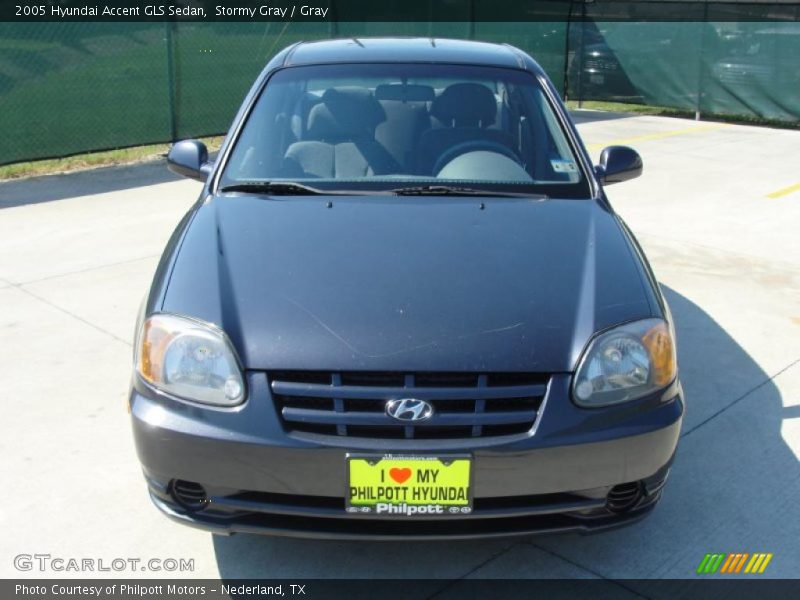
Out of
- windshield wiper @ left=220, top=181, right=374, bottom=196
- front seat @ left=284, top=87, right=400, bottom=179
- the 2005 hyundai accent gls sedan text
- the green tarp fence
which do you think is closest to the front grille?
the 2005 hyundai accent gls sedan text

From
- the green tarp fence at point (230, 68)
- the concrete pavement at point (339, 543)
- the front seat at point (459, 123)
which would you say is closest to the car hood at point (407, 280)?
the front seat at point (459, 123)

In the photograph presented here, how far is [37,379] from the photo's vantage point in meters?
4.32

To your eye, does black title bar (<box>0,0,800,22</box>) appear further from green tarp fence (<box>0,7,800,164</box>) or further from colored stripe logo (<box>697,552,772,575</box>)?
colored stripe logo (<box>697,552,772,575</box>)

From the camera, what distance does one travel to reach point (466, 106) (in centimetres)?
409

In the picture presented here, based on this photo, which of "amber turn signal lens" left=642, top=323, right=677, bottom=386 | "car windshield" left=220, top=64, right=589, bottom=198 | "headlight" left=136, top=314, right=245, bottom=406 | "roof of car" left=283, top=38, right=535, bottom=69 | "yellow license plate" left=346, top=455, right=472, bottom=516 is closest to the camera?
"yellow license plate" left=346, top=455, right=472, bottom=516

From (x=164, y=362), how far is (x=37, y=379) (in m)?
1.99

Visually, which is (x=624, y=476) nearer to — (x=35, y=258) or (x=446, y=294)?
(x=446, y=294)

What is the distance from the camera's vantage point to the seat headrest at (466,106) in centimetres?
404

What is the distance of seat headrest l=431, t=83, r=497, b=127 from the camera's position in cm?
404

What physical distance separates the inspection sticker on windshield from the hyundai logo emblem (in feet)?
5.51

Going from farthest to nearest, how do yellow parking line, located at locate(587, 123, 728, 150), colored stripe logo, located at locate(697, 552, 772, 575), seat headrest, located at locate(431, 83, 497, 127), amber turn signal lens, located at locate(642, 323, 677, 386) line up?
yellow parking line, located at locate(587, 123, 728, 150) → seat headrest, located at locate(431, 83, 497, 127) → colored stripe logo, located at locate(697, 552, 772, 575) → amber turn signal lens, located at locate(642, 323, 677, 386)

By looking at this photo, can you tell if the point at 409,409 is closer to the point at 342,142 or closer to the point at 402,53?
the point at 342,142

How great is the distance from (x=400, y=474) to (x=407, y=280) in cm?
68

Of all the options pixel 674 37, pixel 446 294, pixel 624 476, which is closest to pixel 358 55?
pixel 446 294
